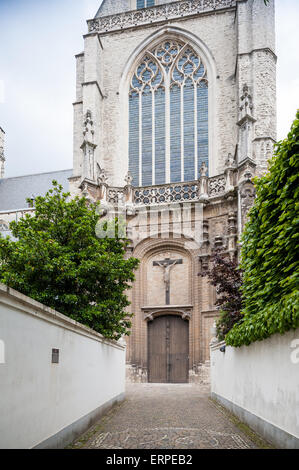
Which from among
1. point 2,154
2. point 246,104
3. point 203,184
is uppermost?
point 2,154

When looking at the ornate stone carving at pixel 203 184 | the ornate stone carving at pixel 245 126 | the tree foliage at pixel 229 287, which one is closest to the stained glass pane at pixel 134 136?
the ornate stone carving at pixel 203 184

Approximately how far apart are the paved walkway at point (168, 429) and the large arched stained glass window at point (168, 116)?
539 inches

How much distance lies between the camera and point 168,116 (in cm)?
2380

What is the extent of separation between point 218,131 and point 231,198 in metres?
4.15

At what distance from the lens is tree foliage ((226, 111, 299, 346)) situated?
5773 millimetres

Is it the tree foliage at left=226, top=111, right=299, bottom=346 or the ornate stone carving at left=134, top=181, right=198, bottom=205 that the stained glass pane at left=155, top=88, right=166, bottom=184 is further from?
the tree foliage at left=226, top=111, right=299, bottom=346

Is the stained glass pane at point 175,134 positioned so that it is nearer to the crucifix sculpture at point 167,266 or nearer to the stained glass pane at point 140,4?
the crucifix sculpture at point 167,266

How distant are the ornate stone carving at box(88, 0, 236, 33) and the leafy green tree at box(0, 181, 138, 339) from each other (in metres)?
17.0

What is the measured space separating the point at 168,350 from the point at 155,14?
17.4 meters

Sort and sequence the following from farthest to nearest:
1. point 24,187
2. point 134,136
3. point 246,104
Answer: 1. point 24,187
2. point 134,136
3. point 246,104

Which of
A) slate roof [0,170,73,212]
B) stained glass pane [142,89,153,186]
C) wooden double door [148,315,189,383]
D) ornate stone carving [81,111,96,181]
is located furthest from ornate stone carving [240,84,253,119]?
slate roof [0,170,73,212]

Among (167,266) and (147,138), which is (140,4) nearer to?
(147,138)

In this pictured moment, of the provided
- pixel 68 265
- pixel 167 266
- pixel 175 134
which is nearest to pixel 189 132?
pixel 175 134
